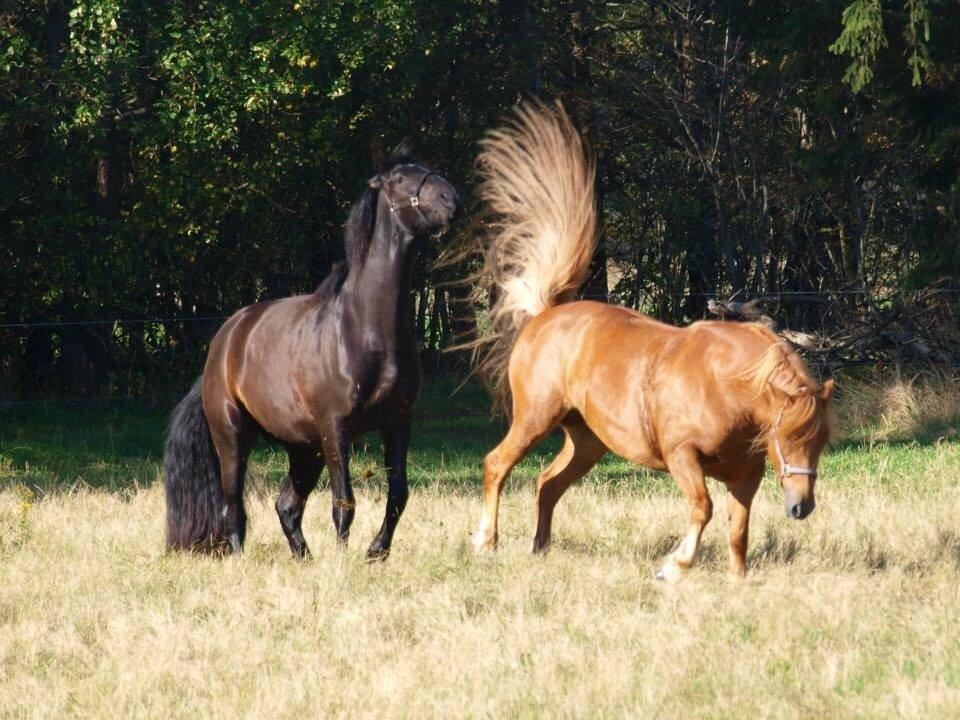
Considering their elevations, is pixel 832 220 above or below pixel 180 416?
above

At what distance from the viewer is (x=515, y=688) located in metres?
5.62

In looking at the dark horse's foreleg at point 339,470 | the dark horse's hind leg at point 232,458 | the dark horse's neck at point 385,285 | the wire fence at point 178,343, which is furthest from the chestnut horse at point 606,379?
the wire fence at point 178,343

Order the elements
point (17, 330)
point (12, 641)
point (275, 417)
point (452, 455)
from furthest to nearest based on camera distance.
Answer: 1. point (17, 330)
2. point (452, 455)
3. point (275, 417)
4. point (12, 641)

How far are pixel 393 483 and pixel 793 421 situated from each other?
2310mm

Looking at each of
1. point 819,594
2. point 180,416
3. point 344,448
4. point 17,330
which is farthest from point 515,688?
point 17,330

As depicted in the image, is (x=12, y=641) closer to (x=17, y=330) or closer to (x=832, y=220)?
(x=17, y=330)

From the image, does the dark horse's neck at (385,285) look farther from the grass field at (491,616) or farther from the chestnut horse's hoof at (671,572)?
the chestnut horse's hoof at (671,572)

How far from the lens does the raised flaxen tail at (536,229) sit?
9.02 meters

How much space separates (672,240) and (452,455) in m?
7.09

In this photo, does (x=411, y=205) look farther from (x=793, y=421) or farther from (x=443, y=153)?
(x=443, y=153)

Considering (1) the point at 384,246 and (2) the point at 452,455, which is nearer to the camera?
(1) the point at 384,246

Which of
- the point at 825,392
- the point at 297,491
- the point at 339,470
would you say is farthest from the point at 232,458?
the point at 825,392

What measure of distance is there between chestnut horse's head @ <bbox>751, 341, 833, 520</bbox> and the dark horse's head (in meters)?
1.80

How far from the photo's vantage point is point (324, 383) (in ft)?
26.3
